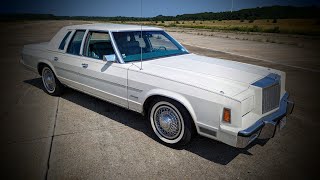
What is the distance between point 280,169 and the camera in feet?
9.89

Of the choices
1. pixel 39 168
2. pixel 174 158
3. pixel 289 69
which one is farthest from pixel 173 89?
pixel 289 69

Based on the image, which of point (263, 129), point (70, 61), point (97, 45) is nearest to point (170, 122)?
point (263, 129)

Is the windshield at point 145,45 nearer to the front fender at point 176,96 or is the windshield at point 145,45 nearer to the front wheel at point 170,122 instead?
the front fender at point 176,96

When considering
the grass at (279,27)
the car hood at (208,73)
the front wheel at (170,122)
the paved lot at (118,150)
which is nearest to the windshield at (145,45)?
the car hood at (208,73)

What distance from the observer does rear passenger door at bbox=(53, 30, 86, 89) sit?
15.0ft

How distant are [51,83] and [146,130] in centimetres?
274

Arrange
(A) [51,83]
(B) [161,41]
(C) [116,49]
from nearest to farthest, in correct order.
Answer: (C) [116,49]
(B) [161,41]
(A) [51,83]

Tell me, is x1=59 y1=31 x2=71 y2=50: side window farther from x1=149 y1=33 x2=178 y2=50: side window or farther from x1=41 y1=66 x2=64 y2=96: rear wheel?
x1=149 y1=33 x2=178 y2=50: side window

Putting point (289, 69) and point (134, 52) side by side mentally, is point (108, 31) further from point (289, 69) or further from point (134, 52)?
point (289, 69)

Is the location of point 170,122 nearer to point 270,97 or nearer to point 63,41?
point 270,97

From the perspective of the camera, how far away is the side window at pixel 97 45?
436 cm

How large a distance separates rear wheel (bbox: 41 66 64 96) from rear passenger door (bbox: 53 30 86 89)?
347mm

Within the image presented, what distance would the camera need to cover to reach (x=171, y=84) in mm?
3184

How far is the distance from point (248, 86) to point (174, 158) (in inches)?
52.2
